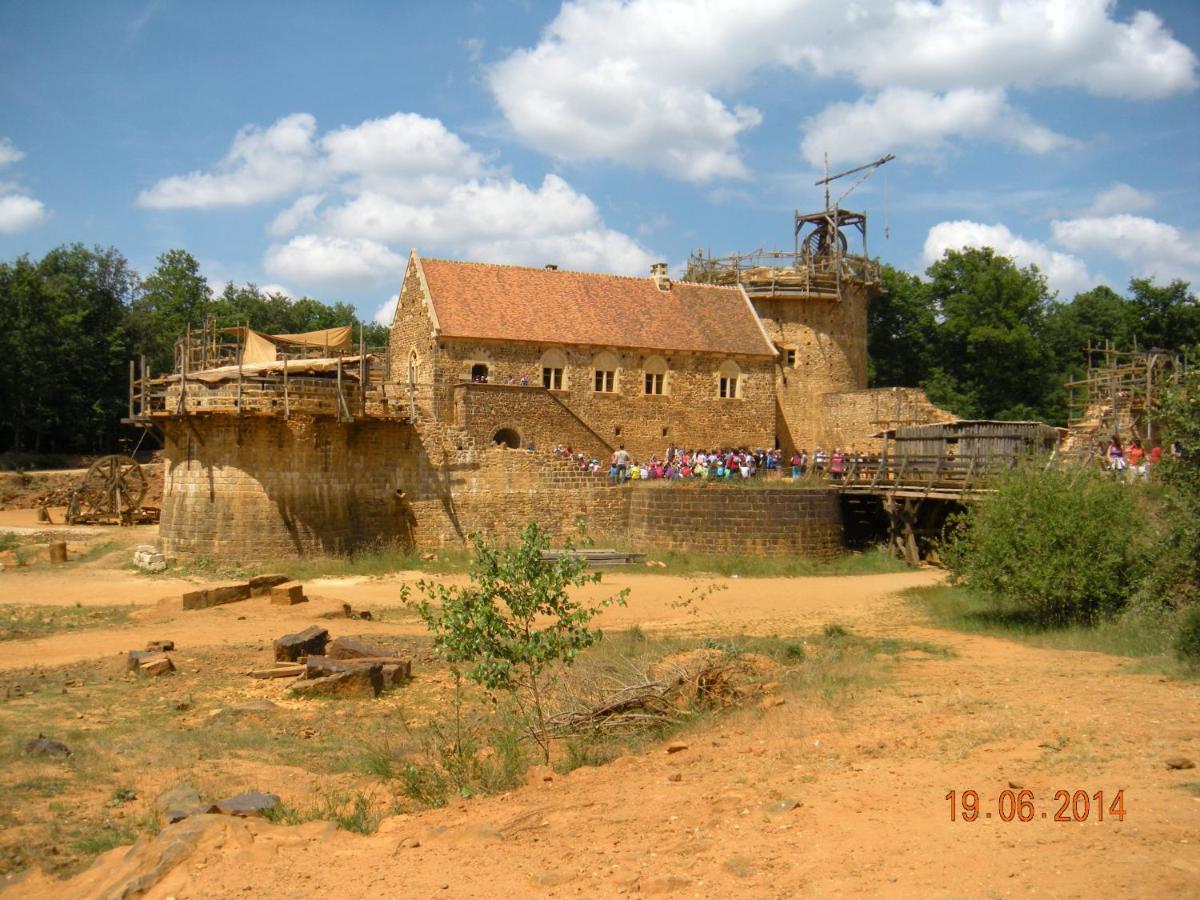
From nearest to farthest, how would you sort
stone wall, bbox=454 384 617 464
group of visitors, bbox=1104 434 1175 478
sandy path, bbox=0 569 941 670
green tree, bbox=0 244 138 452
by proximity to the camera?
1. sandy path, bbox=0 569 941 670
2. group of visitors, bbox=1104 434 1175 478
3. stone wall, bbox=454 384 617 464
4. green tree, bbox=0 244 138 452

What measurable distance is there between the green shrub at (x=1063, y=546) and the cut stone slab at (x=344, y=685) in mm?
10110

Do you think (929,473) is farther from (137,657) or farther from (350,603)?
(137,657)

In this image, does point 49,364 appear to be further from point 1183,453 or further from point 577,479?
point 1183,453

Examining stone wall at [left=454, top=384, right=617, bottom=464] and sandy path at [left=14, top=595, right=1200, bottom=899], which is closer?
sandy path at [left=14, top=595, right=1200, bottom=899]

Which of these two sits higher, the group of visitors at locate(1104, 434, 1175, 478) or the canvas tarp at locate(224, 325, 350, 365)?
the canvas tarp at locate(224, 325, 350, 365)

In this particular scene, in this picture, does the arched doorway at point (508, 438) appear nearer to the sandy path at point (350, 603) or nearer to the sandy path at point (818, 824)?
the sandy path at point (350, 603)

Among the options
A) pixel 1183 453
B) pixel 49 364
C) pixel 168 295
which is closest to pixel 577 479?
pixel 1183 453

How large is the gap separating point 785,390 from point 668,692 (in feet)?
89.2

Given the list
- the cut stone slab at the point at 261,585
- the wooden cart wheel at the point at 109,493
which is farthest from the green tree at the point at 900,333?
the cut stone slab at the point at 261,585

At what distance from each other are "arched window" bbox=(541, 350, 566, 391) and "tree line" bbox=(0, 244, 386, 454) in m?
12.5

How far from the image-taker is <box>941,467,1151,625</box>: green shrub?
53.7 feet

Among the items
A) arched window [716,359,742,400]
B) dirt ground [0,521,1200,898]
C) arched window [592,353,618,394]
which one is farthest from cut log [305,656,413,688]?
arched window [716,359,742,400]

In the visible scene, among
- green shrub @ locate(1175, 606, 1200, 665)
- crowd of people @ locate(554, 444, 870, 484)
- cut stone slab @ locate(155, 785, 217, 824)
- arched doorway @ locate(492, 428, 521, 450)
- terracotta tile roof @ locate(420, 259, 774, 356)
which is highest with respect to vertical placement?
terracotta tile roof @ locate(420, 259, 774, 356)

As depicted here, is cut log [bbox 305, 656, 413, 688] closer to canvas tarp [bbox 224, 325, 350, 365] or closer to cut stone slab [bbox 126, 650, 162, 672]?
cut stone slab [bbox 126, 650, 162, 672]
